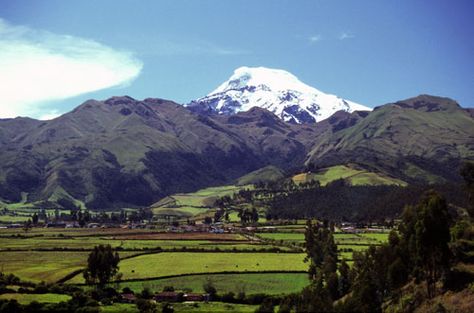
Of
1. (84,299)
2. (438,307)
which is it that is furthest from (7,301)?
(438,307)

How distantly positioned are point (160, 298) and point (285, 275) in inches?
1223

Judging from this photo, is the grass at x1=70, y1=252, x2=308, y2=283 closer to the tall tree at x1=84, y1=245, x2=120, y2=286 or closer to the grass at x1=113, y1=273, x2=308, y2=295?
the tall tree at x1=84, y1=245, x2=120, y2=286

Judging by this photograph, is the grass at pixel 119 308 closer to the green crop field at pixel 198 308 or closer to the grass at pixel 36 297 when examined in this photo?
the green crop field at pixel 198 308

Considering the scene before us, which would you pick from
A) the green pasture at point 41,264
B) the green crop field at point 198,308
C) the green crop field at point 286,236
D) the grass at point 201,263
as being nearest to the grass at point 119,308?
the green crop field at point 198,308

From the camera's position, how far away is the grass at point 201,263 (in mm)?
116875

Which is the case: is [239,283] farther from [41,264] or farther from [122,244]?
[122,244]

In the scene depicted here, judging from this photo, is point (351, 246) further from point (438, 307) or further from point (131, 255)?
point (438, 307)

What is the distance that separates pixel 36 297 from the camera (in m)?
91.3

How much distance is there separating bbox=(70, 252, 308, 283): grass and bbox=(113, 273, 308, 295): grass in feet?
15.0

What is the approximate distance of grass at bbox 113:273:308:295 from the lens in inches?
3895

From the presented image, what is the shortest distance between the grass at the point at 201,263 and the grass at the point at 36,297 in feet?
45.5

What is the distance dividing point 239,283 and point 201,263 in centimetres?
2396

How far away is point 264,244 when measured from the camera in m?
166

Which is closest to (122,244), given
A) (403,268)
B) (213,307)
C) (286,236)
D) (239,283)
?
(286,236)
